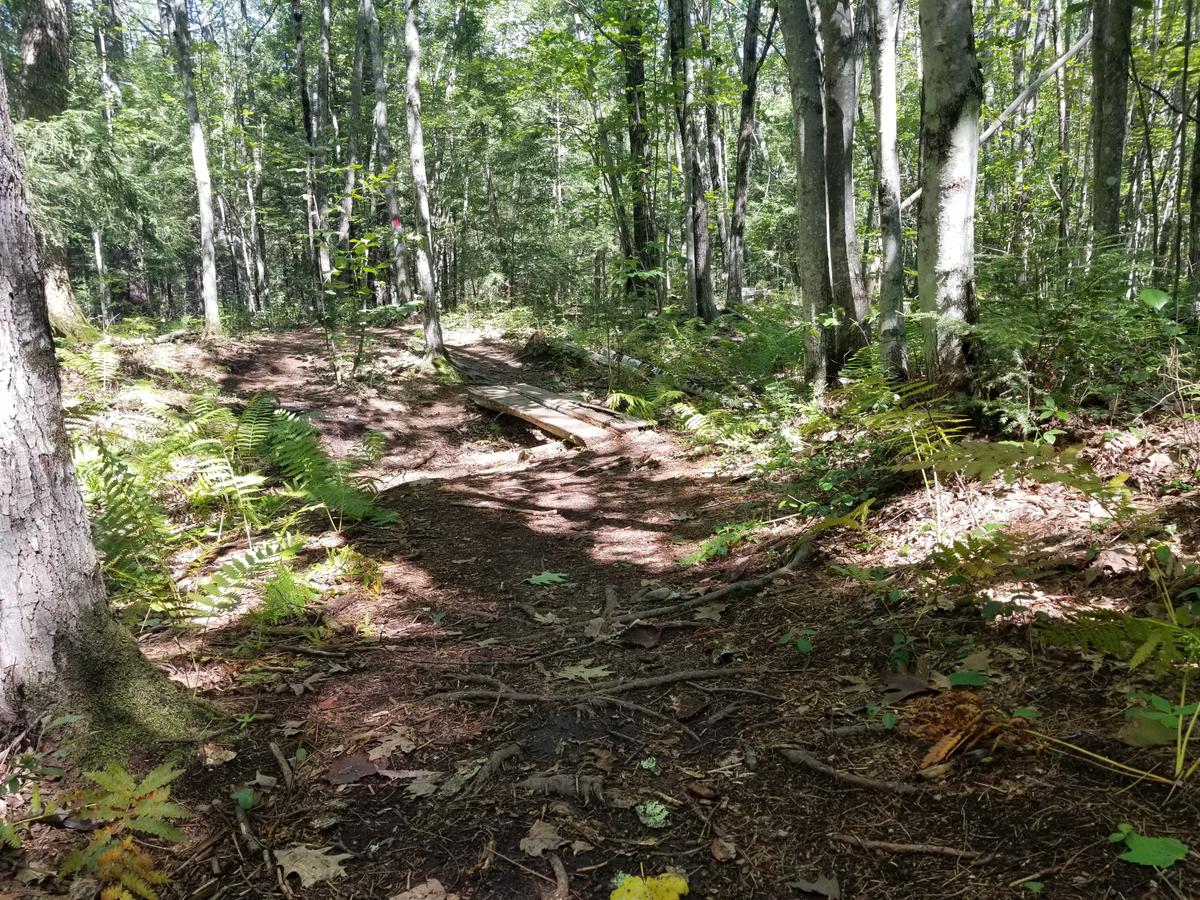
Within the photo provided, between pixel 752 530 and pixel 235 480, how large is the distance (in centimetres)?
355

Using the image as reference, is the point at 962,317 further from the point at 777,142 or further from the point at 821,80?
the point at 777,142

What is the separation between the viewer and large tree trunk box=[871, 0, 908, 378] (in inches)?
218

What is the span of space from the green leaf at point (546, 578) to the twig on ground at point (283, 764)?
199 cm

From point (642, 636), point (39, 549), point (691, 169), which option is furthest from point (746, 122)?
point (39, 549)

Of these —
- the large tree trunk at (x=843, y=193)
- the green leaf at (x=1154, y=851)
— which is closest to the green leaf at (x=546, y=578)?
the green leaf at (x=1154, y=851)

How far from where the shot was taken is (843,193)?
7.39 metres

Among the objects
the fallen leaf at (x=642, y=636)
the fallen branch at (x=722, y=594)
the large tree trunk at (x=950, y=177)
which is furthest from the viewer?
the large tree trunk at (x=950, y=177)

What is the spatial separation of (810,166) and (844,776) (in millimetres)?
6722

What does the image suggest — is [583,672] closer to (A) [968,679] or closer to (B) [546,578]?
(B) [546,578]

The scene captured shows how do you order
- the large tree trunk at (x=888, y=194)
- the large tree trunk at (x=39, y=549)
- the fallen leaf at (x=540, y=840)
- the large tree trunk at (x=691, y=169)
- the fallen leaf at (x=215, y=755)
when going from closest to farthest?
the fallen leaf at (x=540, y=840), the large tree trunk at (x=39, y=549), the fallen leaf at (x=215, y=755), the large tree trunk at (x=888, y=194), the large tree trunk at (x=691, y=169)

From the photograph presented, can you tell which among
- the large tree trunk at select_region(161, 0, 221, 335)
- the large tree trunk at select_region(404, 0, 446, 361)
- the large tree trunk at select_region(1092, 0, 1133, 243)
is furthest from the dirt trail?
the large tree trunk at select_region(161, 0, 221, 335)

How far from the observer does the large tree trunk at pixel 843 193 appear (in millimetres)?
7219

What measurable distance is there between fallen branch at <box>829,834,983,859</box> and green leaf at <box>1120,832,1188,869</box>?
0.32m

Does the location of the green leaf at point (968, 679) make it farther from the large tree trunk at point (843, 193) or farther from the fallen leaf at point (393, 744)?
the large tree trunk at point (843, 193)
